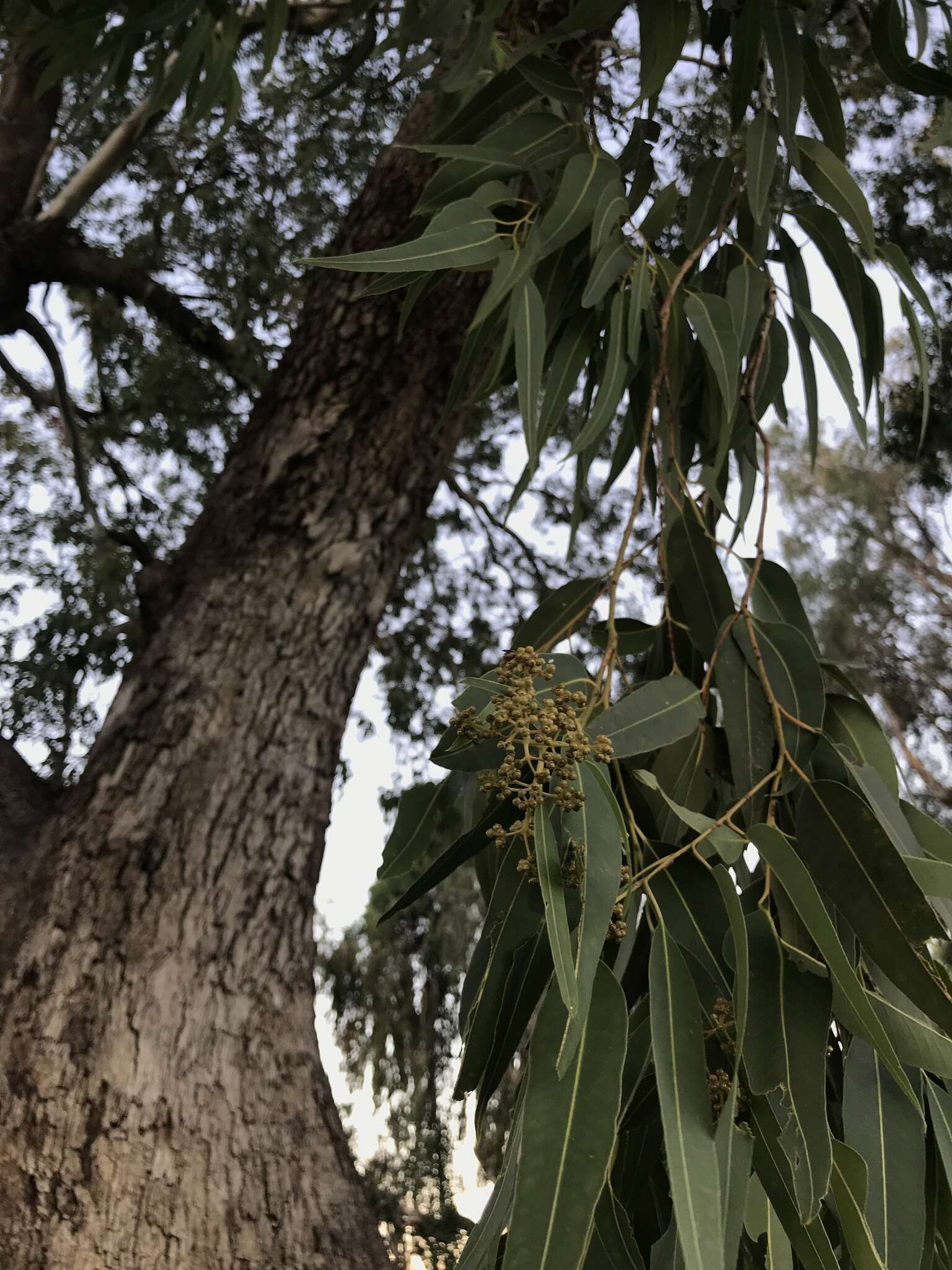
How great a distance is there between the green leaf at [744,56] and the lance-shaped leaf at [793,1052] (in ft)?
2.36

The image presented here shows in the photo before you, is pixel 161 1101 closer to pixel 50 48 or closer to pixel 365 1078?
pixel 50 48

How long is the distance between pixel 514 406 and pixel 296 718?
2175mm

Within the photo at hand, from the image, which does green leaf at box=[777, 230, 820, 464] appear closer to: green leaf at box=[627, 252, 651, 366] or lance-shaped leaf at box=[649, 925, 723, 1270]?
green leaf at box=[627, 252, 651, 366]

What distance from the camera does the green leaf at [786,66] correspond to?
0.86 meters

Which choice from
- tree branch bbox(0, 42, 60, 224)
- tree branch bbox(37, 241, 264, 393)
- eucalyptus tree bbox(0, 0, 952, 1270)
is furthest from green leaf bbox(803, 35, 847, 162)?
tree branch bbox(0, 42, 60, 224)

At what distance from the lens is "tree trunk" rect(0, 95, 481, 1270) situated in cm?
88

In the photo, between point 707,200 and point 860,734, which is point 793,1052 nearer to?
point 860,734

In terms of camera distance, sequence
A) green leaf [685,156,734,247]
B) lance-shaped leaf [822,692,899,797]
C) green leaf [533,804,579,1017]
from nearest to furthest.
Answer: green leaf [533,804,579,1017] → lance-shaped leaf [822,692,899,797] → green leaf [685,156,734,247]

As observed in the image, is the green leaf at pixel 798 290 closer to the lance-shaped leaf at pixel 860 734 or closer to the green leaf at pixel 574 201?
the green leaf at pixel 574 201

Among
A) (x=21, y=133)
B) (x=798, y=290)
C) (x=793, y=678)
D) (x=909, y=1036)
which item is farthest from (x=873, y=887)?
(x=21, y=133)

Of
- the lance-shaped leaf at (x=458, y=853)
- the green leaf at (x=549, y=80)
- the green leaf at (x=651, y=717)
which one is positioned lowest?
the lance-shaped leaf at (x=458, y=853)

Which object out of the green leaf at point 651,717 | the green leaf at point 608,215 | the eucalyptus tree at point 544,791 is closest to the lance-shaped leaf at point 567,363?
the eucalyptus tree at point 544,791

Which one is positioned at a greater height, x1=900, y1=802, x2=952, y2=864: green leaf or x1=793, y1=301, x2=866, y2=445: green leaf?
x1=793, y1=301, x2=866, y2=445: green leaf

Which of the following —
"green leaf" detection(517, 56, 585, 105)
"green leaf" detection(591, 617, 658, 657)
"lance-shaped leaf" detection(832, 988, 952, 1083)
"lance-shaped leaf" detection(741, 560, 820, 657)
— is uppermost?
"green leaf" detection(517, 56, 585, 105)
